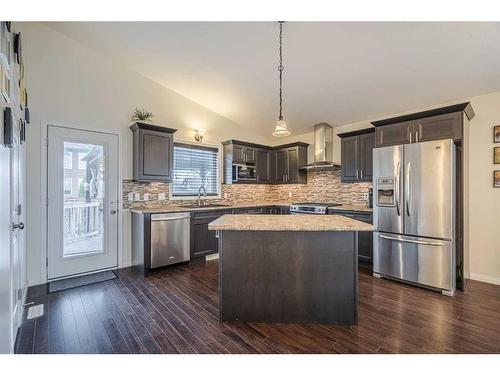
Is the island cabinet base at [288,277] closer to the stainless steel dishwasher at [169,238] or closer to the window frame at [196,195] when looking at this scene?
the stainless steel dishwasher at [169,238]

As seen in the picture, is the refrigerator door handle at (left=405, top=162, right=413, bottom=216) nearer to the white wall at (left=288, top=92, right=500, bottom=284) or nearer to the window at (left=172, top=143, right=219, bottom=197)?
the white wall at (left=288, top=92, right=500, bottom=284)

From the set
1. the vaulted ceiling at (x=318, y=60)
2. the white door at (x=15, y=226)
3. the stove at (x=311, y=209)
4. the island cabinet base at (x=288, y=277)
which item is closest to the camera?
the white door at (x=15, y=226)

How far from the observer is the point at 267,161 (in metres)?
5.79

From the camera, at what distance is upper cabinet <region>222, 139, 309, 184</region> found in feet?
17.0

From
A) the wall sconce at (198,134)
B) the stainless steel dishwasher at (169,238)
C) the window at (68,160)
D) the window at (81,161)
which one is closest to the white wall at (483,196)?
the stainless steel dishwasher at (169,238)

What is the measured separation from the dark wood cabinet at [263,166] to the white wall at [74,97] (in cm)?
179

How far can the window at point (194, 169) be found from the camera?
187 inches

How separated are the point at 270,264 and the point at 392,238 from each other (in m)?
2.01

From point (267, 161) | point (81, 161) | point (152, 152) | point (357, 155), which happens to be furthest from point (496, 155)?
point (81, 161)

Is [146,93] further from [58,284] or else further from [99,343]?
[99,343]

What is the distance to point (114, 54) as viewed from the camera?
150 inches

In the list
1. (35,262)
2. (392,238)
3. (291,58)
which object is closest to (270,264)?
(392,238)

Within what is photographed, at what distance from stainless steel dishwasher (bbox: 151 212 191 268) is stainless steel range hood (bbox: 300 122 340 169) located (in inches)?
105

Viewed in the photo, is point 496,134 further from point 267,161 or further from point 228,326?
point 228,326
